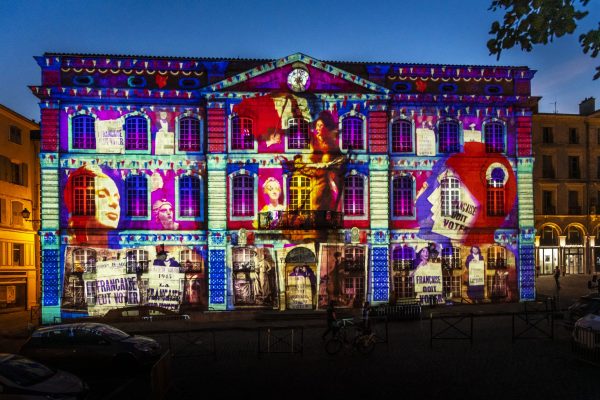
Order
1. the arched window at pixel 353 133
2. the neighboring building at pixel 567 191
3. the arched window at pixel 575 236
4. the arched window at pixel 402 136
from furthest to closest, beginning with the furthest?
the arched window at pixel 575 236
the neighboring building at pixel 567 191
the arched window at pixel 402 136
the arched window at pixel 353 133

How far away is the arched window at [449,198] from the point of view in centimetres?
3334

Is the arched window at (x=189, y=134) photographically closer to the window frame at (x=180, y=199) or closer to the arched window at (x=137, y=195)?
the window frame at (x=180, y=199)

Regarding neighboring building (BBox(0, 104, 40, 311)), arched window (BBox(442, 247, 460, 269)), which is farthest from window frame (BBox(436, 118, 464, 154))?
neighboring building (BBox(0, 104, 40, 311))

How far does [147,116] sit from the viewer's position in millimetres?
31859

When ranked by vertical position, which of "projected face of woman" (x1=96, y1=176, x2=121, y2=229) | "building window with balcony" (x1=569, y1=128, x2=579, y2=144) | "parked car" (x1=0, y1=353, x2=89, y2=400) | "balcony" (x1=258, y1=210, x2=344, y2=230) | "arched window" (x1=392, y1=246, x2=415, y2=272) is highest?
"building window with balcony" (x1=569, y1=128, x2=579, y2=144)

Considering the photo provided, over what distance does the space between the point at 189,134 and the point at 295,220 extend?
813 centimetres

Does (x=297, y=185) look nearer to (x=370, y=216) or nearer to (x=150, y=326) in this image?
(x=370, y=216)

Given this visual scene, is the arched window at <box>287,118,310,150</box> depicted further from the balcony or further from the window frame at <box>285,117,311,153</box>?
the balcony

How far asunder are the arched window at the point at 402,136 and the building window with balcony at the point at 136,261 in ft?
53.1

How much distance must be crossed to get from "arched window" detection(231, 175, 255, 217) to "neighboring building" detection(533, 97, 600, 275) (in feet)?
93.9

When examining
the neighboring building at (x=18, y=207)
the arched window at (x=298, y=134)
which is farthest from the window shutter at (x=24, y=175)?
the arched window at (x=298, y=134)

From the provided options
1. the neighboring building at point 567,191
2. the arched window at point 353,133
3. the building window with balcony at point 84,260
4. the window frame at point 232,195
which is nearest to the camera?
the building window with balcony at point 84,260

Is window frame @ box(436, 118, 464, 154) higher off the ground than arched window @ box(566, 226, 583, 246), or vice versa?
window frame @ box(436, 118, 464, 154)

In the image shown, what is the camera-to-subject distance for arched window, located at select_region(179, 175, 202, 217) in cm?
3212
